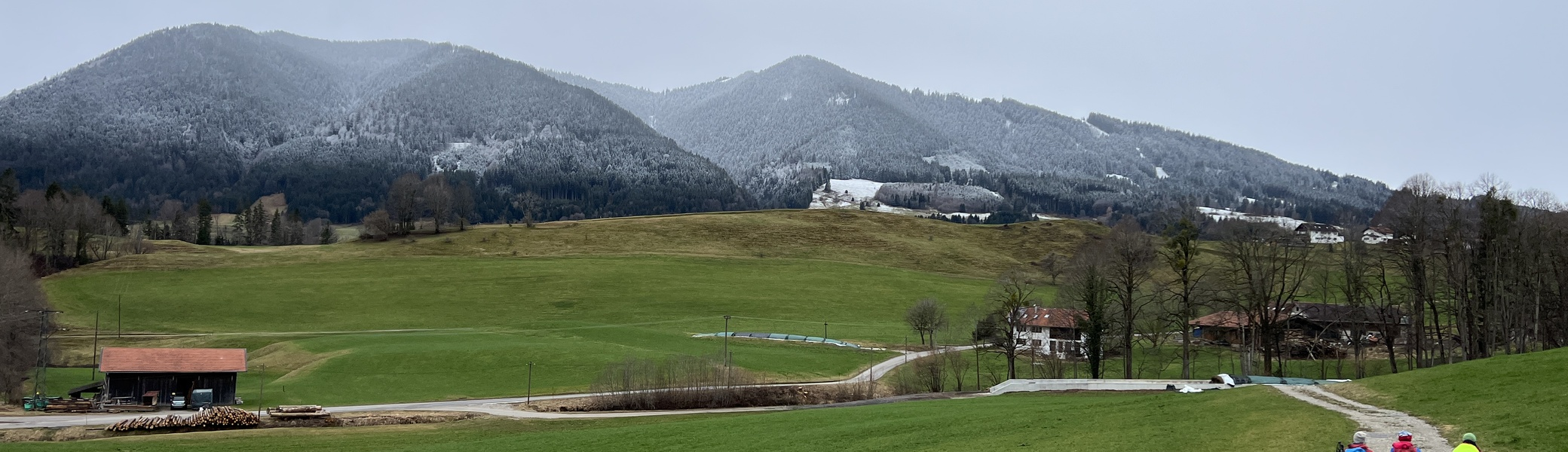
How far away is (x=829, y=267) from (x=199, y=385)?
278 ft

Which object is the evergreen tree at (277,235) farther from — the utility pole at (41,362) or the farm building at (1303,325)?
the farm building at (1303,325)

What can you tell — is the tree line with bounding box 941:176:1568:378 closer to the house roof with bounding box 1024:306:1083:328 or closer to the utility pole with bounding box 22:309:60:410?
A: the house roof with bounding box 1024:306:1083:328

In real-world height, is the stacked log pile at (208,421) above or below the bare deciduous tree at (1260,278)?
below

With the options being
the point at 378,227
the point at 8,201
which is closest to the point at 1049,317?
the point at 378,227

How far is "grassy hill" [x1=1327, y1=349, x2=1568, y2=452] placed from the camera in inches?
843

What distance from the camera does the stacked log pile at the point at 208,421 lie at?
47938 mm

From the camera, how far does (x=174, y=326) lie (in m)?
91.6

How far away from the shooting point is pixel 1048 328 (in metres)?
91.6

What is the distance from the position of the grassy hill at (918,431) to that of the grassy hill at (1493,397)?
259 centimetres

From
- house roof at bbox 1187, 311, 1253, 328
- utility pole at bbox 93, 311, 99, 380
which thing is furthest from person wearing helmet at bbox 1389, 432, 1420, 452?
utility pole at bbox 93, 311, 99, 380

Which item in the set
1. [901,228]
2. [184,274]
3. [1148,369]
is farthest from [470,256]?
[1148,369]

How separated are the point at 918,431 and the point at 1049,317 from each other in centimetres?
6107

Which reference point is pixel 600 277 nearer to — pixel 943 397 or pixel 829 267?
pixel 829 267

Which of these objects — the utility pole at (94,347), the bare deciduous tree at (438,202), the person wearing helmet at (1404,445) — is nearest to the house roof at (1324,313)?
the person wearing helmet at (1404,445)
